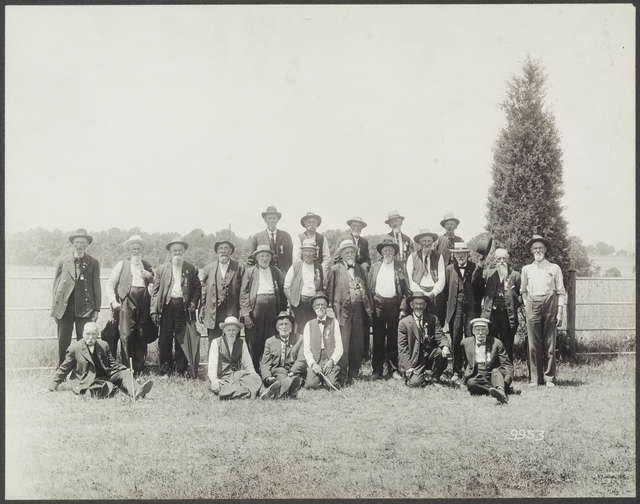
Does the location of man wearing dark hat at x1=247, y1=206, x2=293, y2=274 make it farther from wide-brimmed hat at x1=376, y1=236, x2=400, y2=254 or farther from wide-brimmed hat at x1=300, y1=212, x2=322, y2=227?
wide-brimmed hat at x1=376, y1=236, x2=400, y2=254

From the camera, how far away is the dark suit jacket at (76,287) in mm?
7891

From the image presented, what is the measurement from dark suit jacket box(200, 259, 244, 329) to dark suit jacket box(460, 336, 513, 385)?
3.23m

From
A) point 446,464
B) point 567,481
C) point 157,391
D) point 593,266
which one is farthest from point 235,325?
point 593,266

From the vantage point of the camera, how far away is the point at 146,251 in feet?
29.2

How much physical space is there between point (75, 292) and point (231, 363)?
95.7 inches

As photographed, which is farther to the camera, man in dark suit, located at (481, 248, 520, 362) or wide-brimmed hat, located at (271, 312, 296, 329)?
man in dark suit, located at (481, 248, 520, 362)

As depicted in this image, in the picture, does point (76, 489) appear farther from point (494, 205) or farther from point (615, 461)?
point (494, 205)

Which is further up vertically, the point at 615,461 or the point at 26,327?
the point at 26,327

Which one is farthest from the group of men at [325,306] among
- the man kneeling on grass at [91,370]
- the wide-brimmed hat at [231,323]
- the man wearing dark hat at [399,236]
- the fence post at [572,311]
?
the fence post at [572,311]

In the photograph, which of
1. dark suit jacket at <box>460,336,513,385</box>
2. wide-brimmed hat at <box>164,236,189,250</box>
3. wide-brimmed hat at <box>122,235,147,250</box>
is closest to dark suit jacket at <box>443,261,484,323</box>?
dark suit jacket at <box>460,336,513,385</box>

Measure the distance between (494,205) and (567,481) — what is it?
188 inches

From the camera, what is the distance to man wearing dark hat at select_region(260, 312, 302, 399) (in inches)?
295

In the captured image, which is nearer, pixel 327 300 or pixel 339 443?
pixel 339 443

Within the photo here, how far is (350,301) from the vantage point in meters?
8.20
